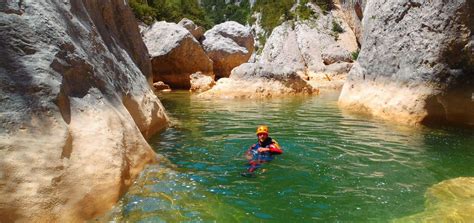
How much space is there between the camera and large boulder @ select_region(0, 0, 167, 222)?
3.76 m

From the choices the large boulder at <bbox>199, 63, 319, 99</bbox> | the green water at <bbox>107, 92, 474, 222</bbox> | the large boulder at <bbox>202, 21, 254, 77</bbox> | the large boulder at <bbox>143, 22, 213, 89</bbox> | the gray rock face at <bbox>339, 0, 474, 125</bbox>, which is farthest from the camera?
the large boulder at <bbox>202, 21, 254, 77</bbox>

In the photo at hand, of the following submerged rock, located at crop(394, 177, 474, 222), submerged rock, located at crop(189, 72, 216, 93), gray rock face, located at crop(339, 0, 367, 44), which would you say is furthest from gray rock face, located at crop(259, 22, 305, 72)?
submerged rock, located at crop(394, 177, 474, 222)

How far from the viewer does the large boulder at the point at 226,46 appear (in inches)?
1120

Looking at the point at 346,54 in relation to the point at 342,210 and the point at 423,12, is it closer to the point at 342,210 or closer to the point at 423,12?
the point at 423,12

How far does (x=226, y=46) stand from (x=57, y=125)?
24927mm

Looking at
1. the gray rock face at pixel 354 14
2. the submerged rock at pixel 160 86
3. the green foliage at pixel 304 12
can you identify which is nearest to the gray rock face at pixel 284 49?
the green foliage at pixel 304 12

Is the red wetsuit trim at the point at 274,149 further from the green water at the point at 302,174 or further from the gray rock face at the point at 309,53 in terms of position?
the gray rock face at the point at 309,53

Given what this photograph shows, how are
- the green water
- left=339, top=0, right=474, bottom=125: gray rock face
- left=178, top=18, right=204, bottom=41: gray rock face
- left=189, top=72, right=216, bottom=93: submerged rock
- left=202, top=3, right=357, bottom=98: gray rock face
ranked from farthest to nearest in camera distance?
left=178, top=18, right=204, bottom=41: gray rock face, left=189, top=72, right=216, bottom=93: submerged rock, left=202, top=3, right=357, bottom=98: gray rock face, left=339, top=0, right=474, bottom=125: gray rock face, the green water

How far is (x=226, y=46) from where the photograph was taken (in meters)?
28.7

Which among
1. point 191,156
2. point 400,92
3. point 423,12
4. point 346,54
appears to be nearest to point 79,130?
point 191,156

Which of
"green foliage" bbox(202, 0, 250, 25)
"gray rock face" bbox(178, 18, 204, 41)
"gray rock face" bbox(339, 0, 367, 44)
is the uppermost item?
"green foliage" bbox(202, 0, 250, 25)

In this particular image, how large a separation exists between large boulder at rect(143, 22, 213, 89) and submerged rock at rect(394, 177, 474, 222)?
65.4 feet

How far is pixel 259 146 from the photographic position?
24.4ft

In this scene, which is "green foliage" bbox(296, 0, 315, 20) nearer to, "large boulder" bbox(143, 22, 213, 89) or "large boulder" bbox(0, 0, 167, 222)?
"large boulder" bbox(143, 22, 213, 89)
